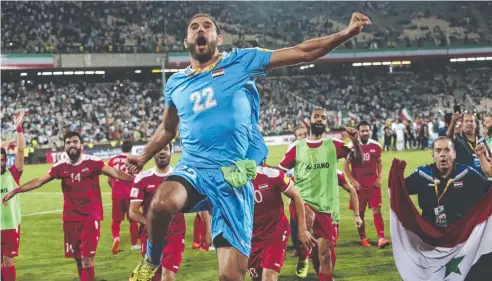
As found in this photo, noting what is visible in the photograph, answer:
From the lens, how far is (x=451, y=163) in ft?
21.4

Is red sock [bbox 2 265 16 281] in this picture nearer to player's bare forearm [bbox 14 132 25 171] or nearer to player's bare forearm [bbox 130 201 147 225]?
player's bare forearm [bbox 14 132 25 171]

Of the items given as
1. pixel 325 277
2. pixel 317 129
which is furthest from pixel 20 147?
pixel 325 277

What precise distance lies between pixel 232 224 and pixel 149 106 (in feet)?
154

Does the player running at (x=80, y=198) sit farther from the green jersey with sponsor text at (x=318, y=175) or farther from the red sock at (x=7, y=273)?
the green jersey with sponsor text at (x=318, y=175)

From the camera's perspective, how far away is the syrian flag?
21.7 ft

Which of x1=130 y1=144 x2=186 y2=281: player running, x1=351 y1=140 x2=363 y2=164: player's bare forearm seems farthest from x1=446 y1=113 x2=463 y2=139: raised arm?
x1=130 y1=144 x2=186 y2=281: player running

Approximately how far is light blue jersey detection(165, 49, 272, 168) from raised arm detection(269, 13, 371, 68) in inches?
4.9

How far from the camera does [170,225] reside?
7.75 meters

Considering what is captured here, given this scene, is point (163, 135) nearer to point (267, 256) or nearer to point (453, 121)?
point (267, 256)

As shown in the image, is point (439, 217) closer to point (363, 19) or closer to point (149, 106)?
point (363, 19)

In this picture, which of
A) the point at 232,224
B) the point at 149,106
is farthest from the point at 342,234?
the point at 149,106

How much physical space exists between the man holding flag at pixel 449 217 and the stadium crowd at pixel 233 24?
44.9 m

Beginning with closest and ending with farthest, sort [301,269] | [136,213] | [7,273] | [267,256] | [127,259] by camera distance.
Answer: [267,256] < [136,213] < [7,273] < [301,269] < [127,259]

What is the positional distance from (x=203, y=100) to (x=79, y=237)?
16.4 feet
